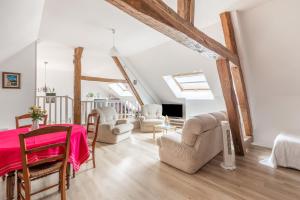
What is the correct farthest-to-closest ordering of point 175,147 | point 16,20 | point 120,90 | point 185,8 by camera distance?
point 120,90
point 175,147
point 16,20
point 185,8

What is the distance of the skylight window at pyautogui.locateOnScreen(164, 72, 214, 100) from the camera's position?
5234mm

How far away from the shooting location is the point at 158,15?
171cm

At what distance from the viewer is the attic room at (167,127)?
6.33 ft

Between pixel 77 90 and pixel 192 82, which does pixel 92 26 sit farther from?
pixel 192 82

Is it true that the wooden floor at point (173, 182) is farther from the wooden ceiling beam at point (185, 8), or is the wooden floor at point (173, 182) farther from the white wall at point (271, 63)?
the wooden ceiling beam at point (185, 8)

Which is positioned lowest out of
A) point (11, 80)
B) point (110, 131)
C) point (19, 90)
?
point (110, 131)

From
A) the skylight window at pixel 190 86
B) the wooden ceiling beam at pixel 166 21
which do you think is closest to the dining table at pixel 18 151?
the wooden ceiling beam at pixel 166 21

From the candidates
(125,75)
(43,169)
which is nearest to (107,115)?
(125,75)

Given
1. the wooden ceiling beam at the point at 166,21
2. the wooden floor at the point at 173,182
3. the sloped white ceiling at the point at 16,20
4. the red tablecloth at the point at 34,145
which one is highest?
the sloped white ceiling at the point at 16,20

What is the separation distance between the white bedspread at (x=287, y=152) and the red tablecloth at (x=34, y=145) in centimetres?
321

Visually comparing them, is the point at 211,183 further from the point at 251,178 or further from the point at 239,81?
the point at 239,81

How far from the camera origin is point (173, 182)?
7.83 ft

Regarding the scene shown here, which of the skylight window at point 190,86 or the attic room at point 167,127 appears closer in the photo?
the attic room at point 167,127

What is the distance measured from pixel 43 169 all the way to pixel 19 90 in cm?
274
